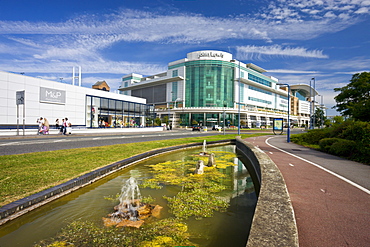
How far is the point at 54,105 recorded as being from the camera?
34.7 metres

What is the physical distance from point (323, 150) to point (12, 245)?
1632 centimetres

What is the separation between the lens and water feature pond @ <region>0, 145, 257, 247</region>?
399 centimetres

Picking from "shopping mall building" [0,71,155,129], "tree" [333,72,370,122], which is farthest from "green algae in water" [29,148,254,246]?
"tree" [333,72,370,122]

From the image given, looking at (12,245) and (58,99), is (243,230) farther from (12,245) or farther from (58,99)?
(58,99)

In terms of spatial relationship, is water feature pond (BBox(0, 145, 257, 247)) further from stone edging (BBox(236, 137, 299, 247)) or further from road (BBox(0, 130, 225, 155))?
road (BBox(0, 130, 225, 155))

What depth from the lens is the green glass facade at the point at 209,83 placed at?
8612cm

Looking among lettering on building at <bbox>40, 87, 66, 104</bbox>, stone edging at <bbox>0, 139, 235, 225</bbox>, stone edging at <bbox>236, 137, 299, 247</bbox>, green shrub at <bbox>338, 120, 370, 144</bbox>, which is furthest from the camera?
lettering on building at <bbox>40, 87, 66, 104</bbox>

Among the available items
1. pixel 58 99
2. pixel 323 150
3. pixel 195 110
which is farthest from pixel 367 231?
pixel 195 110

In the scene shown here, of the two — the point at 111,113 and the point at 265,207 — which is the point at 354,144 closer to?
the point at 265,207

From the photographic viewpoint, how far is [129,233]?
4.18m

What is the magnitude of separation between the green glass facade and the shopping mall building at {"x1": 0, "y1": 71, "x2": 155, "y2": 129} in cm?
4330

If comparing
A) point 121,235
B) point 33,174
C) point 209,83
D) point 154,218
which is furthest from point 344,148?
point 209,83

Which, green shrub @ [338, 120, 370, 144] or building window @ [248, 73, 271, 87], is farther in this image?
building window @ [248, 73, 271, 87]

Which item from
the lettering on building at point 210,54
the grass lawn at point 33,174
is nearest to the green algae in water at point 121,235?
the grass lawn at point 33,174
